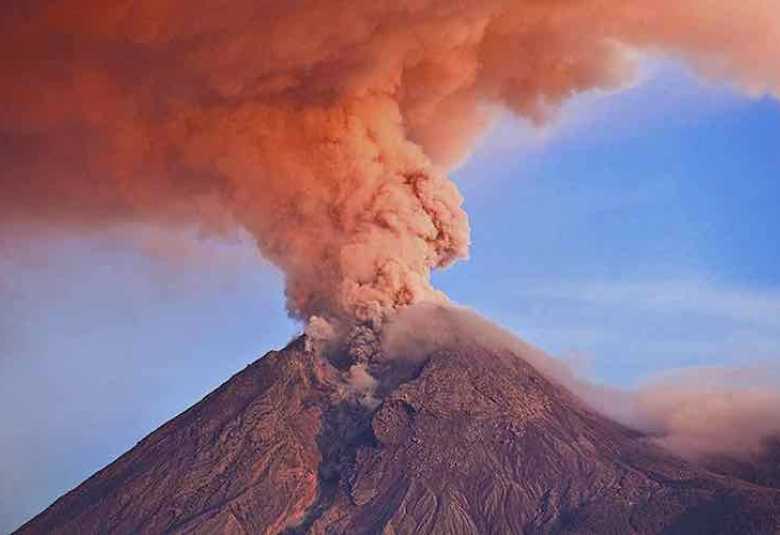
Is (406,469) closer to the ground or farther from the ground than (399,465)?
closer to the ground

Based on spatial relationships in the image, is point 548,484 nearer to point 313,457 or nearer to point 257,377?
point 313,457

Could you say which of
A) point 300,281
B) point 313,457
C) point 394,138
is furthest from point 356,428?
point 394,138

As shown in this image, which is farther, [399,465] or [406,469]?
[399,465]

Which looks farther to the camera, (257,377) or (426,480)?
(257,377)
